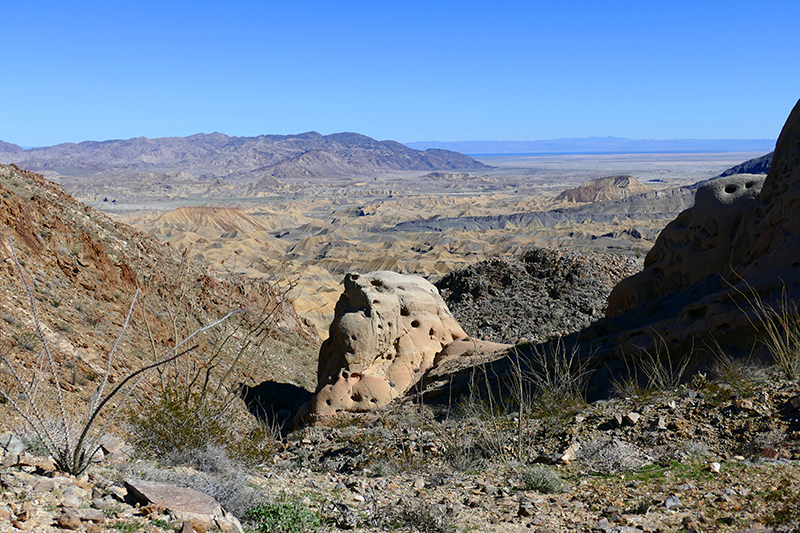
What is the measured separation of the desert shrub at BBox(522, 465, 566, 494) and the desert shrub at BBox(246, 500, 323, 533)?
1692 millimetres

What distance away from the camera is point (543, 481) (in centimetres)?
476

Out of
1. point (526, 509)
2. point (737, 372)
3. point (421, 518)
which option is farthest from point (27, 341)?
point (737, 372)

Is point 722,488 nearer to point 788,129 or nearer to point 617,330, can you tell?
point 617,330

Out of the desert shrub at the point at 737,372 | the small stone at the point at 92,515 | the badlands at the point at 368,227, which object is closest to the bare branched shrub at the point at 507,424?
the desert shrub at the point at 737,372

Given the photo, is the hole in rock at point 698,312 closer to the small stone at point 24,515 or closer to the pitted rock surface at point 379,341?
the pitted rock surface at point 379,341

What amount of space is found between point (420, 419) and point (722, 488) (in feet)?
13.8

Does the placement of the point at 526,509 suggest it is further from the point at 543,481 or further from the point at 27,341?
the point at 27,341

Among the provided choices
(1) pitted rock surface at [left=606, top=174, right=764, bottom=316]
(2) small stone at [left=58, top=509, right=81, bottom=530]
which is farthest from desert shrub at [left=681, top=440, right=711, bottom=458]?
(1) pitted rock surface at [left=606, top=174, right=764, bottom=316]

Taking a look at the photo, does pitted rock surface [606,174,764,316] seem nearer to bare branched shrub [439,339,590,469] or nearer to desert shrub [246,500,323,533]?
bare branched shrub [439,339,590,469]

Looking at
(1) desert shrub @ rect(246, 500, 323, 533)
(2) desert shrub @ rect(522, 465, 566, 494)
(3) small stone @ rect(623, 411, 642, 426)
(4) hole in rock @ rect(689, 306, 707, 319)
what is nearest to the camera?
(1) desert shrub @ rect(246, 500, 323, 533)

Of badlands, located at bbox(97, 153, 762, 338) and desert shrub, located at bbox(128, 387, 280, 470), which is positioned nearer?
desert shrub, located at bbox(128, 387, 280, 470)

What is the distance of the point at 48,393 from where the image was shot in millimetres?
7766

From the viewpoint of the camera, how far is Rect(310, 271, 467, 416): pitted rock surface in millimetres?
10414

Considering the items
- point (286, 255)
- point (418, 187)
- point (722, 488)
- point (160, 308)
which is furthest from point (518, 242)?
point (418, 187)
